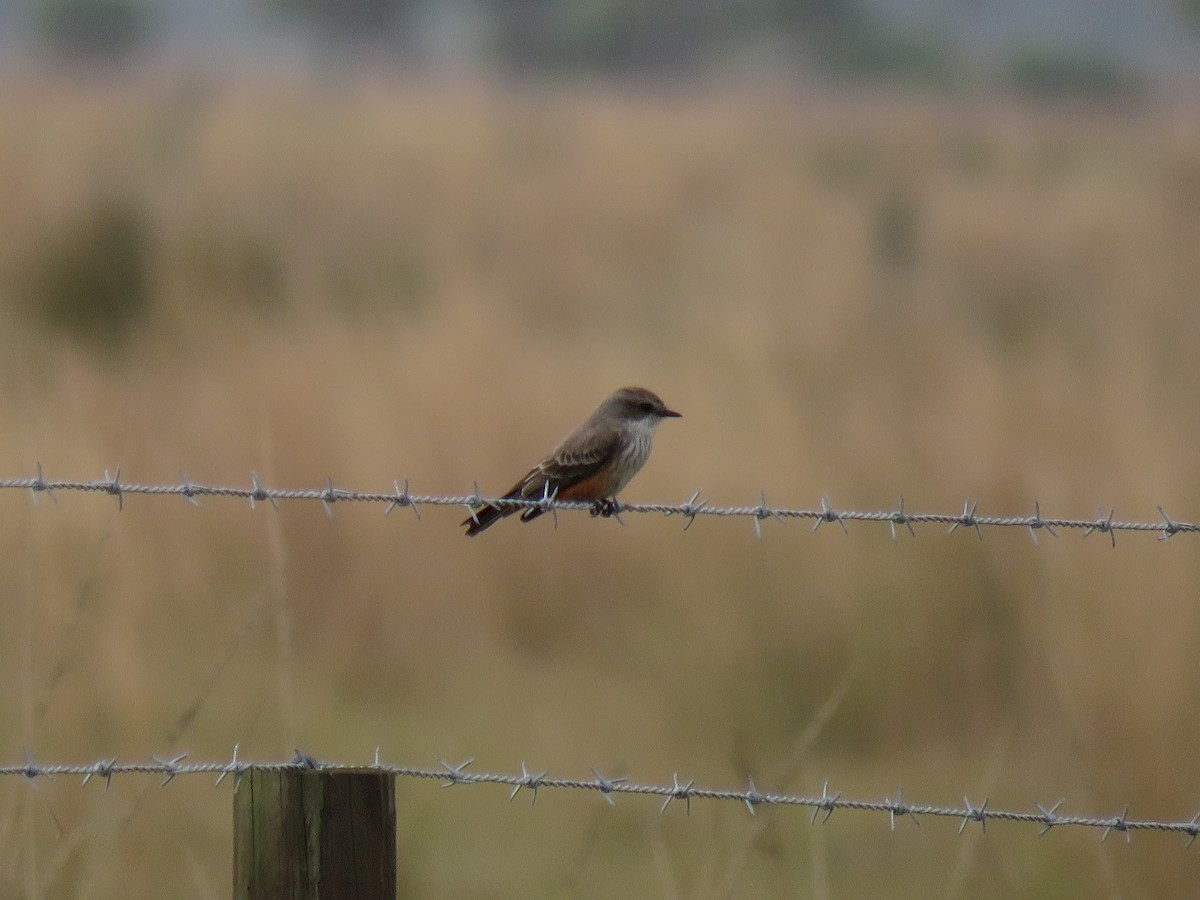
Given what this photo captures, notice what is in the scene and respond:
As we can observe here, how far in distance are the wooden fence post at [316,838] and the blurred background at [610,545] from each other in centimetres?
101

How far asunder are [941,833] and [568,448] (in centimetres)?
212

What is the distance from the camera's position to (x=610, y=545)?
7930mm

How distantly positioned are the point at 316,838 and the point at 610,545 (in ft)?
16.5

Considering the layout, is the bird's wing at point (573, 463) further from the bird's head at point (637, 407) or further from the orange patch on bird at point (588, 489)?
the bird's head at point (637, 407)

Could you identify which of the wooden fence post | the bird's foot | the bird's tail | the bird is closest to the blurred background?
the bird's tail

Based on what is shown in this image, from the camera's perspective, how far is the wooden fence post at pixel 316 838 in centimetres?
293

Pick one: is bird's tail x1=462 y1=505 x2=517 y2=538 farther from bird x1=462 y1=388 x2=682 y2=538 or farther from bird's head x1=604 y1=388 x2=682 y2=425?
bird's head x1=604 y1=388 x2=682 y2=425

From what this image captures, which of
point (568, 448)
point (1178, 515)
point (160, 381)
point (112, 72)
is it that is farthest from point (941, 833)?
point (112, 72)

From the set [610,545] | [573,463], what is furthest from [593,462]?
[610,545]

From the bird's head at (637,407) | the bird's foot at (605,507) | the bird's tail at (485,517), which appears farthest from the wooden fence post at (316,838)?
the bird's head at (637,407)

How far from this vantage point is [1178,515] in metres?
6.80

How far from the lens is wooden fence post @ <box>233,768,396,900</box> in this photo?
2.93 m

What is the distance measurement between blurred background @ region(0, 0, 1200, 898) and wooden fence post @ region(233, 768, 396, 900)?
1006 millimetres

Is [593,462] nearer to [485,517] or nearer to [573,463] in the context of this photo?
[573,463]
